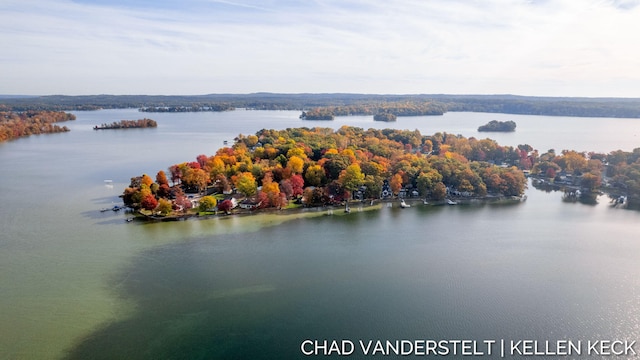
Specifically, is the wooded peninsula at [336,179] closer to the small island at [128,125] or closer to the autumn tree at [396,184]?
the autumn tree at [396,184]

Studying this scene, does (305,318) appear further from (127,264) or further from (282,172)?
(282,172)

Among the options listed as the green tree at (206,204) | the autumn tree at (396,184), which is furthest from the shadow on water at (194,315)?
the autumn tree at (396,184)

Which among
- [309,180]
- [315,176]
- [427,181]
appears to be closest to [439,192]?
[427,181]

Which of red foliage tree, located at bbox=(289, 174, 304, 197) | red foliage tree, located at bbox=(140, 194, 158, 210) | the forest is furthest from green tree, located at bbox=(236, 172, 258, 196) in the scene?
red foliage tree, located at bbox=(140, 194, 158, 210)

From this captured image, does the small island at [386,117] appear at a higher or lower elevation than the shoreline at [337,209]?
higher

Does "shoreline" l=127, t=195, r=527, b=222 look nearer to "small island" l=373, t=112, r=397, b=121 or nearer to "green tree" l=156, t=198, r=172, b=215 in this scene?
"green tree" l=156, t=198, r=172, b=215

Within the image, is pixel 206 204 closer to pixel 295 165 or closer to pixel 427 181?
pixel 295 165
